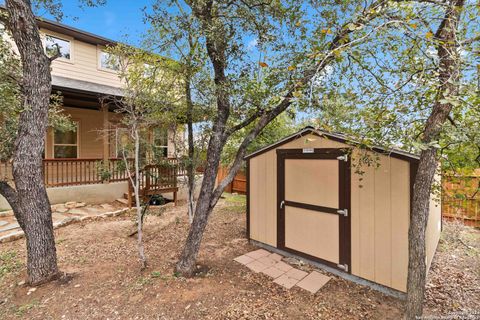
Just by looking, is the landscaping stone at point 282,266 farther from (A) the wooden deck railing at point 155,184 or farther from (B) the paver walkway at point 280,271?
(A) the wooden deck railing at point 155,184

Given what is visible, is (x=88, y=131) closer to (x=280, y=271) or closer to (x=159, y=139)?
(x=159, y=139)

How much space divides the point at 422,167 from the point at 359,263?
2.07 meters

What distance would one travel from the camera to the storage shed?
3.42 metres

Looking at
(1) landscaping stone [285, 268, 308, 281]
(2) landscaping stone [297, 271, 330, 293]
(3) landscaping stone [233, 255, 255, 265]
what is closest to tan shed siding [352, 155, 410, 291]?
(2) landscaping stone [297, 271, 330, 293]

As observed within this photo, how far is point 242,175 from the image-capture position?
11.3 m

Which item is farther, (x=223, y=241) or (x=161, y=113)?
(x=223, y=241)

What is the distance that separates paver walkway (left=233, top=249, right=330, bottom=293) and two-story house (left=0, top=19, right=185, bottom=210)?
4.28 m

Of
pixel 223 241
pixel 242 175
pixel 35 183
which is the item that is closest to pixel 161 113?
pixel 35 183

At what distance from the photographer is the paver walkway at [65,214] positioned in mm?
5335

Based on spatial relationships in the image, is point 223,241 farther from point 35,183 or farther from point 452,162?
point 452,162

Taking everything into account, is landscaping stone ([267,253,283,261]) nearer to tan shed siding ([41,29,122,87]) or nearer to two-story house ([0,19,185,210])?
two-story house ([0,19,185,210])

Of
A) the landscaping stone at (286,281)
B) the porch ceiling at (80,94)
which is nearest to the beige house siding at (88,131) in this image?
the porch ceiling at (80,94)

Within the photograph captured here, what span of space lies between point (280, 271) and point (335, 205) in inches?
56.4

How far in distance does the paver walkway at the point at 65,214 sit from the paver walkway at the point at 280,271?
15.0 feet
